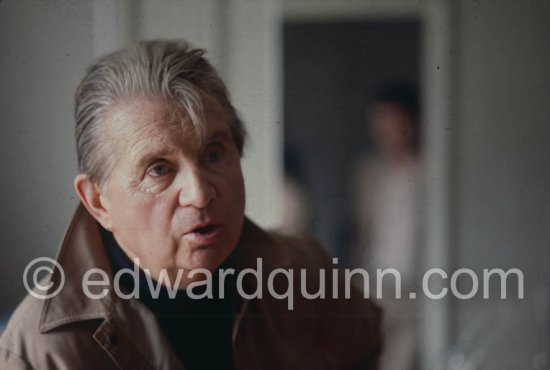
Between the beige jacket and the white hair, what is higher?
the white hair

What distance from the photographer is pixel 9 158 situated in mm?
2049

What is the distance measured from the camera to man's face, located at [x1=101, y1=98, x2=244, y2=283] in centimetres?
190

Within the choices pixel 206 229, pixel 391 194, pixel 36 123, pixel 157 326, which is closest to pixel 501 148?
pixel 391 194

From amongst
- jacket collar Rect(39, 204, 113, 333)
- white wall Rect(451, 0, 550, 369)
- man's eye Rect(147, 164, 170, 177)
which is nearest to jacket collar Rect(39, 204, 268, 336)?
jacket collar Rect(39, 204, 113, 333)

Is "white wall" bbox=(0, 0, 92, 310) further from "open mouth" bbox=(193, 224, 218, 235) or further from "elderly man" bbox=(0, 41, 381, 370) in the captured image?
"open mouth" bbox=(193, 224, 218, 235)

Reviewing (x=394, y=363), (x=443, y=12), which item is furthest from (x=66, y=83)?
(x=394, y=363)

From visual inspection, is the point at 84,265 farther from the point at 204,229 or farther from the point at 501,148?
the point at 501,148

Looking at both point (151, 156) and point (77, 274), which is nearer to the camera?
point (151, 156)

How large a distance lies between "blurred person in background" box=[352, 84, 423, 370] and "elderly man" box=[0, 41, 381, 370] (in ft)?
0.38

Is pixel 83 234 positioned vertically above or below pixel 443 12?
below

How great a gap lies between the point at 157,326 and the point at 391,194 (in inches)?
30.6

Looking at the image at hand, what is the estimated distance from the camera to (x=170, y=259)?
1.98m

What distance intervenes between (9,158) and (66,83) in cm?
28

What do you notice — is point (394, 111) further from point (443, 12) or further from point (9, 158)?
point (9, 158)
